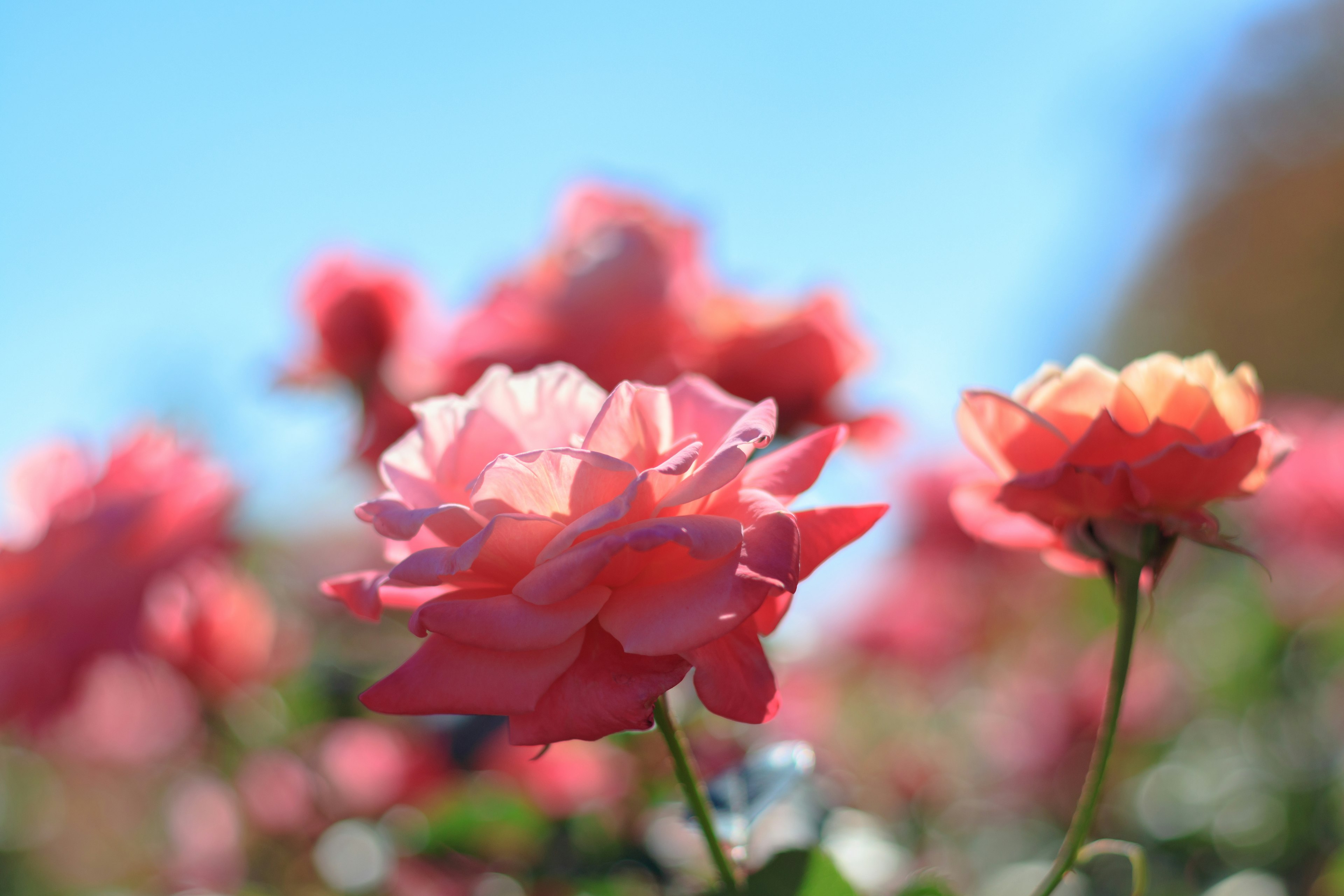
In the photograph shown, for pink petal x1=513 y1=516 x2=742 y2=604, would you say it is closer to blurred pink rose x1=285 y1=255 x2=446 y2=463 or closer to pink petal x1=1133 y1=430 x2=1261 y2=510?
pink petal x1=1133 y1=430 x2=1261 y2=510

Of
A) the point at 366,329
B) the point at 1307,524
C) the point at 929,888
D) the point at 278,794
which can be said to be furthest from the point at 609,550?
the point at 1307,524

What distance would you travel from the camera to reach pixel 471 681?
0.33m

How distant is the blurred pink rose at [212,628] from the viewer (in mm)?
838

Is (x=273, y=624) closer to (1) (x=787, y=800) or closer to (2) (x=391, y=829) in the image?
(2) (x=391, y=829)

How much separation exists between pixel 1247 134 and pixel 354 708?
21.3 feet

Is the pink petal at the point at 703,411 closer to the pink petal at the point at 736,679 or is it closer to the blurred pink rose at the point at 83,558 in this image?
the pink petal at the point at 736,679

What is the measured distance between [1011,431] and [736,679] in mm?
184

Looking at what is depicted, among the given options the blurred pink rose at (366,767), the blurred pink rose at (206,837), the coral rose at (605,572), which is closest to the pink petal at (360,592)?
the coral rose at (605,572)

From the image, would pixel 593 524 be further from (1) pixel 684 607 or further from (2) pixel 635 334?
(2) pixel 635 334

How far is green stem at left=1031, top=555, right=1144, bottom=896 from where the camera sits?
1.24 feet

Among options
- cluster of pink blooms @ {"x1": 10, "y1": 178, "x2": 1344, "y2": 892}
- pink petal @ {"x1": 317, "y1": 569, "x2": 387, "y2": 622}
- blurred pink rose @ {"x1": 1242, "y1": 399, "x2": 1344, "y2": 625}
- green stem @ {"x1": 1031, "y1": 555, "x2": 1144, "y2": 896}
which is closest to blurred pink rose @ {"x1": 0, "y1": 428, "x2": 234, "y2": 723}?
cluster of pink blooms @ {"x1": 10, "y1": 178, "x2": 1344, "y2": 892}

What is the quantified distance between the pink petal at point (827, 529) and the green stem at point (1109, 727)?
0.41ft

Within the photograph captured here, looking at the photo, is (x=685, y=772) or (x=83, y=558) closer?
(x=685, y=772)

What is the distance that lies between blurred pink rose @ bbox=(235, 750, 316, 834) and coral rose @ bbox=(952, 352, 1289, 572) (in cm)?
88
